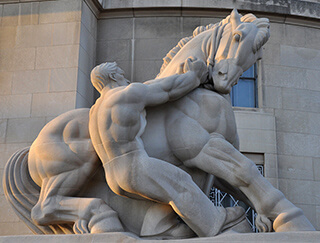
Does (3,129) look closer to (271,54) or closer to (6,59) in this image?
(6,59)

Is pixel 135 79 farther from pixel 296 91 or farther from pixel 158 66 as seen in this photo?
pixel 296 91

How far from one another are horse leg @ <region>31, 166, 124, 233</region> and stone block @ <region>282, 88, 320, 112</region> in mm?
6592

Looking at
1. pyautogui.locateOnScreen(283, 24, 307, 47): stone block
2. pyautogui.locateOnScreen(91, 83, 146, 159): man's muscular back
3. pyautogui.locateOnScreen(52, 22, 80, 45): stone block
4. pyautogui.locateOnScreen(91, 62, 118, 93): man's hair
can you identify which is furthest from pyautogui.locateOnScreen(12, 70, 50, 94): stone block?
pyautogui.locateOnScreen(91, 83, 146, 159): man's muscular back

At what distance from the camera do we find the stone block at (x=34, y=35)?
10164 mm

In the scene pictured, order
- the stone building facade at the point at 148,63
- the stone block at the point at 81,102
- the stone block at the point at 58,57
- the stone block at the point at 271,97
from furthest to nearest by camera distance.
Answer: the stone block at the point at 271,97 → the stone block at the point at 58,57 → the stone building facade at the point at 148,63 → the stone block at the point at 81,102

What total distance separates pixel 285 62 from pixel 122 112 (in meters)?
6.97

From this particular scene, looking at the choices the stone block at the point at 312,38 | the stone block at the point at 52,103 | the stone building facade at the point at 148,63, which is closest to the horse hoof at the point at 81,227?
the stone building facade at the point at 148,63

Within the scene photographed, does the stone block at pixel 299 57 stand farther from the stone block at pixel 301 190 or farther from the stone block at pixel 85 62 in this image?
the stone block at pixel 85 62

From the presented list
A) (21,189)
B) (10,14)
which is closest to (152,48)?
(10,14)

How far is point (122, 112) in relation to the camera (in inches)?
187

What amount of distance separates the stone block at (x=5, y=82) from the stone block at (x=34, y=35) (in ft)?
2.04

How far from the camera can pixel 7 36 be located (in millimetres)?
10375

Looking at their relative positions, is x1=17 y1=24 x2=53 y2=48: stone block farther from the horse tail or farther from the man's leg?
Result: the man's leg

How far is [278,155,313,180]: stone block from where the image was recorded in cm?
1027
